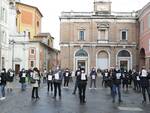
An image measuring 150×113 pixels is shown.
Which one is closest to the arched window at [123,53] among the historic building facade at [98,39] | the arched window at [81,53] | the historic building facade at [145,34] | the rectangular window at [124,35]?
the historic building facade at [98,39]

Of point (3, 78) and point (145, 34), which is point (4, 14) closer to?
point (145, 34)

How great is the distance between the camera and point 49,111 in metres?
16.0

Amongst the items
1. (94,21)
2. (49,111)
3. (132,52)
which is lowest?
(49,111)

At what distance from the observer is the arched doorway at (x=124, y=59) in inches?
3088

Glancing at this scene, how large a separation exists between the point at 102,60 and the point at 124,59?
4148 mm

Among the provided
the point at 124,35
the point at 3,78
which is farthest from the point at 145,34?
the point at 3,78

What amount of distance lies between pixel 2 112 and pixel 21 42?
5956 centimetres

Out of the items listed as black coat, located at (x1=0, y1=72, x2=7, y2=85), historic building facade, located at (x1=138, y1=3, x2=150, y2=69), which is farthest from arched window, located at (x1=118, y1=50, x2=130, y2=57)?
black coat, located at (x1=0, y1=72, x2=7, y2=85)

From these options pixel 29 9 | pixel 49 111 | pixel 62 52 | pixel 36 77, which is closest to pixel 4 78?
pixel 36 77

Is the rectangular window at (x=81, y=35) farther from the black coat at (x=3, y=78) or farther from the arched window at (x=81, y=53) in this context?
the black coat at (x=3, y=78)

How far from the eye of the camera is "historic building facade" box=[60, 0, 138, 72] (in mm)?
78312

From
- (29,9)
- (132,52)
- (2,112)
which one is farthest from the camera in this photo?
(29,9)

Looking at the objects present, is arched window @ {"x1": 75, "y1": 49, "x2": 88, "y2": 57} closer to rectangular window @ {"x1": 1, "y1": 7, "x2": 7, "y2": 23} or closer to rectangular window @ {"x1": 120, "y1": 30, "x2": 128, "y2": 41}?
rectangular window @ {"x1": 120, "y1": 30, "x2": 128, "y2": 41}

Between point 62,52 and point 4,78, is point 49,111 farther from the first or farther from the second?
point 62,52
